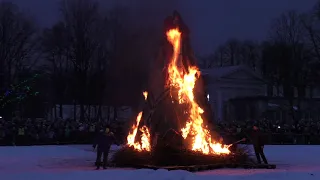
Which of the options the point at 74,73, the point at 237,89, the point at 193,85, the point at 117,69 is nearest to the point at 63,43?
the point at 74,73

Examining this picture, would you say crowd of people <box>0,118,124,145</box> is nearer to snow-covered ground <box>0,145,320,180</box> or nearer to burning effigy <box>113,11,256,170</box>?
snow-covered ground <box>0,145,320,180</box>

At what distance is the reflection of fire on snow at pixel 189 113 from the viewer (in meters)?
21.1

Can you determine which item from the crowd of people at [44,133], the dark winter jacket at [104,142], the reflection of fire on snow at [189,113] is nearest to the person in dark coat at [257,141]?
the reflection of fire on snow at [189,113]

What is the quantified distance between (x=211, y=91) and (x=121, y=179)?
50253mm

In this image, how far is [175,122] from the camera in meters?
21.6

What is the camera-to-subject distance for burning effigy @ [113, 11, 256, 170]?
2008 centimetres

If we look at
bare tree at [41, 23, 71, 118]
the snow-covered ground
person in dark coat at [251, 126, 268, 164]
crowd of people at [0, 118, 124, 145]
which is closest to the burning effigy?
person in dark coat at [251, 126, 268, 164]

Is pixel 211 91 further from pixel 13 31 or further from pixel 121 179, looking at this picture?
pixel 121 179

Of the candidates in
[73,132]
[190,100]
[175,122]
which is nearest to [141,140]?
[175,122]

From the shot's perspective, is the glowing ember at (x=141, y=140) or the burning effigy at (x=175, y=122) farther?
the glowing ember at (x=141, y=140)

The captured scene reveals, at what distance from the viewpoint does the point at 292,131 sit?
1555 inches

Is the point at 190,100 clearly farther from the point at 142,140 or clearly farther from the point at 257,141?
the point at 257,141

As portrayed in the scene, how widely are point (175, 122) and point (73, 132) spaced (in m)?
16.1

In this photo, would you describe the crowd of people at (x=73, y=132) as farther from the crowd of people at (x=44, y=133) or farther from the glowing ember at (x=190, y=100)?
the glowing ember at (x=190, y=100)
